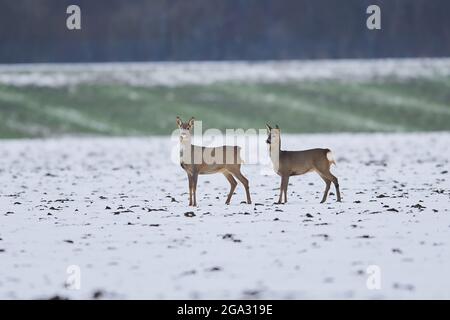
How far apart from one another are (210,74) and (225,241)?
325ft

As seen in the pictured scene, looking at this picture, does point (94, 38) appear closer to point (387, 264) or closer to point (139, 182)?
point (139, 182)

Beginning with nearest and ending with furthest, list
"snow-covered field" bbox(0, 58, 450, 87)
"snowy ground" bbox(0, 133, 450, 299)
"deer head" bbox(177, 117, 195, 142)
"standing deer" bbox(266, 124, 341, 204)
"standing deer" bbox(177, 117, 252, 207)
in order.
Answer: "snowy ground" bbox(0, 133, 450, 299) → "deer head" bbox(177, 117, 195, 142) → "standing deer" bbox(177, 117, 252, 207) → "standing deer" bbox(266, 124, 341, 204) → "snow-covered field" bbox(0, 58, 450, 87)

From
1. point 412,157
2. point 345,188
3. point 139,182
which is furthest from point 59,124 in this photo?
point 345,188

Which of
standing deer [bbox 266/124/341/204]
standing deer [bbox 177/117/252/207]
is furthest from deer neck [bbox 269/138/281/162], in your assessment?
standing deer [bbox 177/117/252/207]

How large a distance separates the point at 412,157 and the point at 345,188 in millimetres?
16901

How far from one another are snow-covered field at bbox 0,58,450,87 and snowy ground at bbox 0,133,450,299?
82.8 meters

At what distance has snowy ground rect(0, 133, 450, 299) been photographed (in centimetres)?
1220

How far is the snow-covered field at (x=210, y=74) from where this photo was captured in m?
110

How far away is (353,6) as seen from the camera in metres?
160

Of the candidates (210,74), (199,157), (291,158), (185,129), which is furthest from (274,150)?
(210,74)

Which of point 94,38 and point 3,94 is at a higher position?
point 94,38

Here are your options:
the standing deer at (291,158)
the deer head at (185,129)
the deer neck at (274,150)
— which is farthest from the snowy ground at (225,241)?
the deer head at (185,129)

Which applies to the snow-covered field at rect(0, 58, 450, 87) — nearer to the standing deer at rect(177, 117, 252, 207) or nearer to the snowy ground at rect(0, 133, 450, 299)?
the snowy ground at rect(0, 133, 450, 299)

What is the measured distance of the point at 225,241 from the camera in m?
15.7
